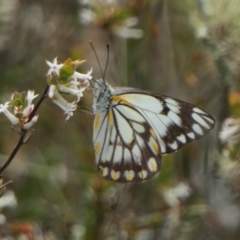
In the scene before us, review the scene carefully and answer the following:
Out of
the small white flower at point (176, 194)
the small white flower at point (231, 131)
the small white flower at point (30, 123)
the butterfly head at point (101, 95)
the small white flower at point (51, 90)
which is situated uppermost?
the small white flower at point (51, 90)

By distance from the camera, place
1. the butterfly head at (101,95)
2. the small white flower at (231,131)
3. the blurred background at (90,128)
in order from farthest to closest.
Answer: the blurred background at (90,128) < the small white flower at (231,131) < the butterfly head at (101,95)

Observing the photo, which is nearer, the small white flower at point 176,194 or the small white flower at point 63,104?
the small white flower at point 63,104

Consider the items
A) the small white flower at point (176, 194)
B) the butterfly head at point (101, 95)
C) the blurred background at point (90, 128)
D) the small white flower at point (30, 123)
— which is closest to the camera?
the small white flower at point (30, 123)

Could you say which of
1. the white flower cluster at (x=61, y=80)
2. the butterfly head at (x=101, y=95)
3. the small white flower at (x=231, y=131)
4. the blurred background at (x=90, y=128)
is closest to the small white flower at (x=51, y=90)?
the white flower cluster at (x=61, y=80)

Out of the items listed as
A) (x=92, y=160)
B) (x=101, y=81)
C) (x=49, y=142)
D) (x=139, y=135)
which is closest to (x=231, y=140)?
(x=139, y=135)

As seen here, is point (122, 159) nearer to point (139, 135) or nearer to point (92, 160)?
point (139, 135)

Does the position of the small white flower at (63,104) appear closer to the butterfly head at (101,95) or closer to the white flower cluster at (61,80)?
the white flower cluster at (61,80)

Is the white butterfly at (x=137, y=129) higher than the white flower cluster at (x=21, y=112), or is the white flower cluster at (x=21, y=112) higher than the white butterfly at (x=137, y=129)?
the white flower cluster at (x=21, y=112)
